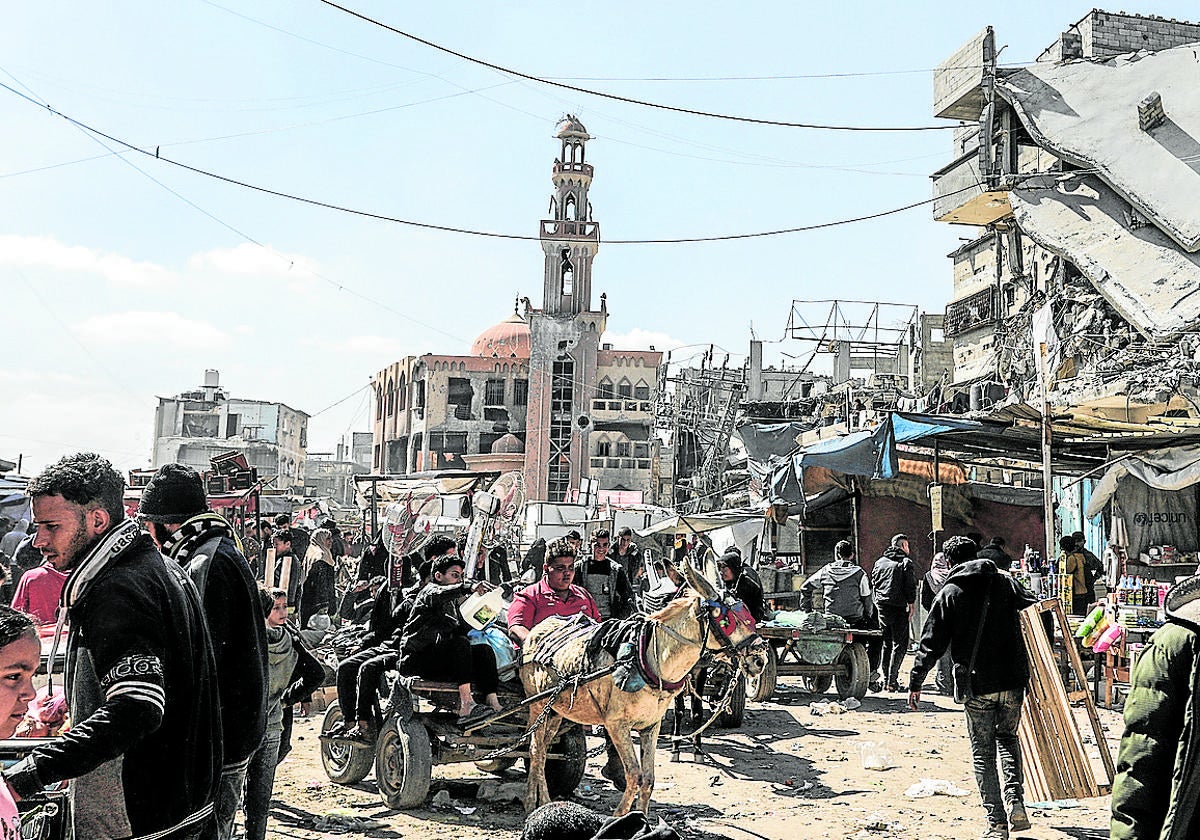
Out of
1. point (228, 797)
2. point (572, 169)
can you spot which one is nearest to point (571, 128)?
point (572, 169)

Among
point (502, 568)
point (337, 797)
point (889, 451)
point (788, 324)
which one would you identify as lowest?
point (337, 797)

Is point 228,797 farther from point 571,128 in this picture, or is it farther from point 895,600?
point 571,128

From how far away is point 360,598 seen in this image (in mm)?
17078

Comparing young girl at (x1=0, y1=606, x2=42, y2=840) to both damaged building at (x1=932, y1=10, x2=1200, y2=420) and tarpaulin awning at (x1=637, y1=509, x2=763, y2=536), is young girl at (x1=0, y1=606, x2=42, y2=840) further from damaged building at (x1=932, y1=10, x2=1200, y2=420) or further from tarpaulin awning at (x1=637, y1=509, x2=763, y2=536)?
tarpaulin awning at (x1=637, y1=509, x2=763, y2=536)

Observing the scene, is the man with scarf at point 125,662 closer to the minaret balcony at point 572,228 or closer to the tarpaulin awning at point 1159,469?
the tarpaulin awning at point 1159,469

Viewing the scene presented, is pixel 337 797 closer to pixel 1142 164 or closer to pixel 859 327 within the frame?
pixel 1142 164

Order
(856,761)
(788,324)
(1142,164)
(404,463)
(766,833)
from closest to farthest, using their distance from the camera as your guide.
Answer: (766,833) < (856,761) < (1142,164) < (788,324) < (404,463)

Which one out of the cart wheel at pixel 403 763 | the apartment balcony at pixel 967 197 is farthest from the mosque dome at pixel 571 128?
the cart wheel at pixel 403 763

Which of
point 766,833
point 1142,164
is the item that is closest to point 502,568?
point 766,833

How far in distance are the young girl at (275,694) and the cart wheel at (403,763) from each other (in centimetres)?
120

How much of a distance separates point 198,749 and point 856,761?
7.79m

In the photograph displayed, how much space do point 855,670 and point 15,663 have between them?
11.8 meters

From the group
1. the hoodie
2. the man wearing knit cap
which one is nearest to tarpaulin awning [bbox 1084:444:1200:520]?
the man wearing knit cap

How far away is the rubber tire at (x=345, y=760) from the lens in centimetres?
848
